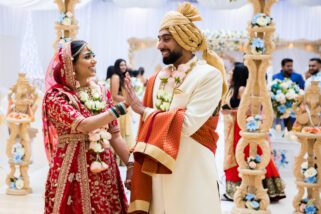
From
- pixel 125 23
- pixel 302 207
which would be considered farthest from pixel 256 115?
pixel 125 23

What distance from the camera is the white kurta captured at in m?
2.82

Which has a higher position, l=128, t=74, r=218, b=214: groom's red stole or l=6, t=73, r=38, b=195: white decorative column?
l=128, t=74, r=218, b=214: groom's red stole

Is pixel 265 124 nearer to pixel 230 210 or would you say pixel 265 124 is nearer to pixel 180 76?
pixel 230 210

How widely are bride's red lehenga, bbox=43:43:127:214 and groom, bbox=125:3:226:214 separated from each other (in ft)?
0.55

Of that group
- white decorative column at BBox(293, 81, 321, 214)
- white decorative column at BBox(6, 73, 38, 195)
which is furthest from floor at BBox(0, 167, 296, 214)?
white decorative column at BBox(293, 81, 321, 214)

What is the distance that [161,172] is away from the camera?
276 centimetres

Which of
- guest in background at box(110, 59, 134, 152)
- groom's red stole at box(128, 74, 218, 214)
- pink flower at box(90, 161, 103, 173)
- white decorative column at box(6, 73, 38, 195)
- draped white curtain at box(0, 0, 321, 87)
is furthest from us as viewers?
draped white curtain at box(0, 0, 321, 87)

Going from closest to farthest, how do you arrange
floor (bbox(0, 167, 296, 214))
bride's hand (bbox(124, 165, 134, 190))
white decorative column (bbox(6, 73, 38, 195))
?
bride's hand (bbox(124, 165, 134, 190))
floor (bbox(0, 167, 296, 214))
white decorative column (bbox(6, 73, 38, 195))

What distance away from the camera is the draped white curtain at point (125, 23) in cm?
1123

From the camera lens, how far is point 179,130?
2738 mm

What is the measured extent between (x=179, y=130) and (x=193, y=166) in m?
0.25

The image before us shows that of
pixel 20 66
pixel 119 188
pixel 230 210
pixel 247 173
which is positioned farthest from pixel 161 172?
pixel 20 66

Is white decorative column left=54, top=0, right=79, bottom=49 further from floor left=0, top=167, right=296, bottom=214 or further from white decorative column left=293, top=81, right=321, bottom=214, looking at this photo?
white decorative column left=293, top=81, right=321, bottom=214

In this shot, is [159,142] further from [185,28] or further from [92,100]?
[185,28]
